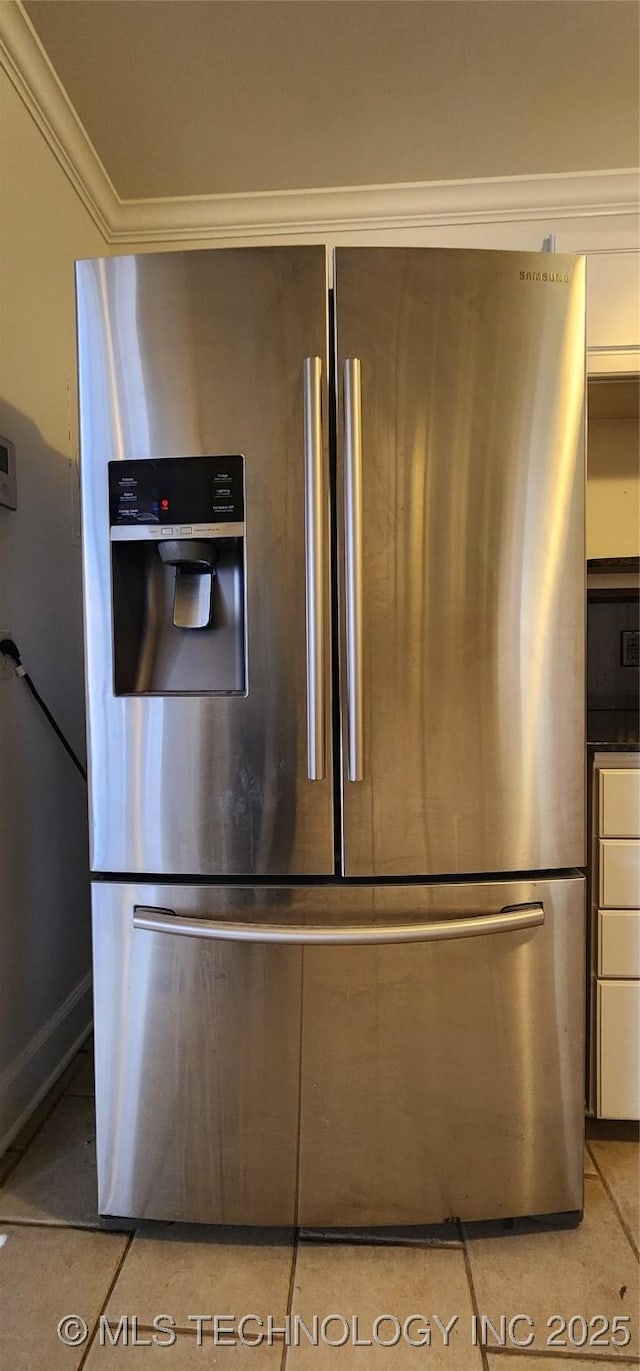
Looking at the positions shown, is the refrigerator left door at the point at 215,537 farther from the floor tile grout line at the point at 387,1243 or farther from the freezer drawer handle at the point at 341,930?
the floor tile grout line at the point at 387,1243

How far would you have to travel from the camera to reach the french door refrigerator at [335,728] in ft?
3.87

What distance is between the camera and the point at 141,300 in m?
1.18

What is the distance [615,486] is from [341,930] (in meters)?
1.64

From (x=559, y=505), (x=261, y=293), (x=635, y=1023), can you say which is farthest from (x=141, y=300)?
(x=635, y=1023)

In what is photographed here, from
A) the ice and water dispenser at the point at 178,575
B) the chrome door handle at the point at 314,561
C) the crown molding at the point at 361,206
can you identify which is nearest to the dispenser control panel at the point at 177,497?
the ice and water dispenser at the point at 178,575

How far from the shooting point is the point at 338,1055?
1245 mm

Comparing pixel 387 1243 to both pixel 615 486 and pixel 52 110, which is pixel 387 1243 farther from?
pixel 52 110

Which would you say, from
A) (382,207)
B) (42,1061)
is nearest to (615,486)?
(382,207)

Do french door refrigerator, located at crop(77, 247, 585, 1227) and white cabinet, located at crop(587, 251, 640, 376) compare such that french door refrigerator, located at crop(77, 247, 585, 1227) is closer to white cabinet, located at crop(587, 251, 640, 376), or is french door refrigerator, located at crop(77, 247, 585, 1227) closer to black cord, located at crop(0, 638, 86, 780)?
black cord, located at crop(0, 638, 86, 780)

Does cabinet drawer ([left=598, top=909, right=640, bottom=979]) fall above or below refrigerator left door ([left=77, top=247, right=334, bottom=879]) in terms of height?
below

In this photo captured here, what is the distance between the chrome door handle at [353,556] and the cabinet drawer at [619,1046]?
79 centimetres

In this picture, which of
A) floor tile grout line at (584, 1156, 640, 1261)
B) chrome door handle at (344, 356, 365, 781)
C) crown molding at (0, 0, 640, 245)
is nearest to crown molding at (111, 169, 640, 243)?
crown molding at (0, 0, 640, 245)

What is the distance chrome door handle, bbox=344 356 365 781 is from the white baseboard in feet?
3.52

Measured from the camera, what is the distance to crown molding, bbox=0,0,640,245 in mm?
2074
